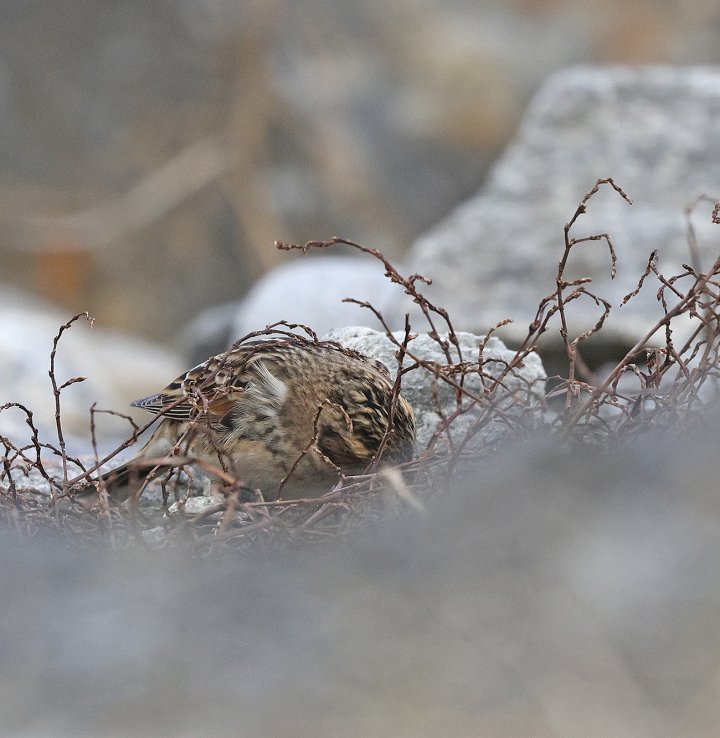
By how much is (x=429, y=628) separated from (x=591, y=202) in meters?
5.49

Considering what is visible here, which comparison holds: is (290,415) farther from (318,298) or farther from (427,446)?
(318,298)

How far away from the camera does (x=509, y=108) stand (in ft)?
36.8

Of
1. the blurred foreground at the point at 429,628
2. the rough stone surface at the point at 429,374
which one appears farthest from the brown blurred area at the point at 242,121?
the blurred foreground at the point at 429,628

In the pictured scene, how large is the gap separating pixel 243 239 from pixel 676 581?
988 centimetres

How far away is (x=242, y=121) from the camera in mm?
11102

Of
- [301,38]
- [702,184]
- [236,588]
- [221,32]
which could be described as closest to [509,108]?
[301,38]

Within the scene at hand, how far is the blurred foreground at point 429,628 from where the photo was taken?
1.37 m

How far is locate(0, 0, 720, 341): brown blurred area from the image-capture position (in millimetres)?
11008

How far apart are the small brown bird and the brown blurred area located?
7643 millimetres

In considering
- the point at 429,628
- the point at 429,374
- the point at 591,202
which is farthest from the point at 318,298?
the point at 429,628

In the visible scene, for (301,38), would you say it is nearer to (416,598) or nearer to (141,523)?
(141,523)

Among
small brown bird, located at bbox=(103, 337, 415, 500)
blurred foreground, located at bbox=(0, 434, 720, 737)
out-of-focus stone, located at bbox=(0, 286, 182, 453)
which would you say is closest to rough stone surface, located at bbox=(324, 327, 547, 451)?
small brown bird, located at bbox=(103, 337, 415, 500)

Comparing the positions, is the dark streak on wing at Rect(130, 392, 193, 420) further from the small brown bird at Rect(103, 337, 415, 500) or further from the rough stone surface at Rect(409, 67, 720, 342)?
the rough stone surface at Rect(409, 67, 720, 342)

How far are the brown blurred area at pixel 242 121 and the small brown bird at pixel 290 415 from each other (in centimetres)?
764
